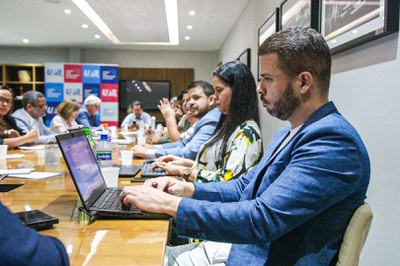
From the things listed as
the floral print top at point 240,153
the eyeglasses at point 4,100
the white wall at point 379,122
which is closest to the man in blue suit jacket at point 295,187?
the floral print top at point 240,153

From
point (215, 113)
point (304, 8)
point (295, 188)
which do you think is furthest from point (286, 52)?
point (304, 8)

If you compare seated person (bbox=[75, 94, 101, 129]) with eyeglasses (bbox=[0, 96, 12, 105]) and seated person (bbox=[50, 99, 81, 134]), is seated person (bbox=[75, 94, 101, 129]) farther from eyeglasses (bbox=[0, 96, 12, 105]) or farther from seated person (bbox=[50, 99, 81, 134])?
eyeglasses (bbox=[0, 96, 12, 105])

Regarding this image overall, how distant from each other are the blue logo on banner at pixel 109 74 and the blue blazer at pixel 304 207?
7.81 meters

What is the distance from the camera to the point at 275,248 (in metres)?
0.88

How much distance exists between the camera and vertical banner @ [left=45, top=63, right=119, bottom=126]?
817cm

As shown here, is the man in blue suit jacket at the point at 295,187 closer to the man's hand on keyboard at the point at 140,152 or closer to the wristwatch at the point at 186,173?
the wristwatch at the point at 186,173

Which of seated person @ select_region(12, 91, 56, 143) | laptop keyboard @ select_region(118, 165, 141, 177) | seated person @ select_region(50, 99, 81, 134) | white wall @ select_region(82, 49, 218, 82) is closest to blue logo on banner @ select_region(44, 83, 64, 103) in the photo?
white wall @ select_region(82, 49, 218, 82)

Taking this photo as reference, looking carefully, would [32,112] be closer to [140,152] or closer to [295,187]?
[140,152]

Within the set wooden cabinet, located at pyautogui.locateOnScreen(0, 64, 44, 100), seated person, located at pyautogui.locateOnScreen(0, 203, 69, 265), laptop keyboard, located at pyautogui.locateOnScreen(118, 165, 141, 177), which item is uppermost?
wooden cabinet, located at pyautogui.locateOnScreen(0, 64, 44, 100)

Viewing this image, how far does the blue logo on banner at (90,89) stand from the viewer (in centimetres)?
823

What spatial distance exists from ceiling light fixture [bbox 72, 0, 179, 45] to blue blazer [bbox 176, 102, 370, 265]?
14.7 ft

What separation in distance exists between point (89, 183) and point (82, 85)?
24.8ft

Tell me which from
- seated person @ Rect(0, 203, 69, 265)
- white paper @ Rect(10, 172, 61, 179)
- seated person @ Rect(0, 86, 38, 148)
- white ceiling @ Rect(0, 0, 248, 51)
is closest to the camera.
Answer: seated person @ Rect(0, 203, 69, 265)

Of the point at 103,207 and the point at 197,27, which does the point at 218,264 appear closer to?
the point at 103,207
